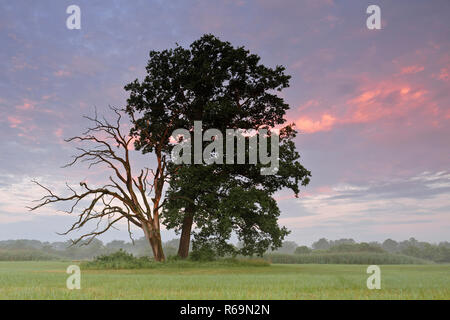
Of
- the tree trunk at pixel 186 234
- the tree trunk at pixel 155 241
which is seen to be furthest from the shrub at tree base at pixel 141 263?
the tree trunk at pixel 186 234

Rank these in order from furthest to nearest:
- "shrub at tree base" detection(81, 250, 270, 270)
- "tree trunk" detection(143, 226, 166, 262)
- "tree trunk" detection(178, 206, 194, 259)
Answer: "tree trunk" detection(178, 206, 194, 259) → "tree trunk" detection(143, 226, 166, 262) → "shrub at tree base" detection(81, 250, 270, 270)

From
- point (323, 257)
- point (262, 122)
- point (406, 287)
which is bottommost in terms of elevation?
point (323, 257)

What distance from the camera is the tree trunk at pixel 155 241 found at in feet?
101

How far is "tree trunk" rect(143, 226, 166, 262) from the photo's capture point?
30.8m

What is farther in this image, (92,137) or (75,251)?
(75,251)

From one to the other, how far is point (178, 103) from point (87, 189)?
Result: 10.7m

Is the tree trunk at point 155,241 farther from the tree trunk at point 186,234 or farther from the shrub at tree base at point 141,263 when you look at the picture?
the tree trunk at point 186,234

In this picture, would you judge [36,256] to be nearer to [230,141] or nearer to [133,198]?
[133,198]

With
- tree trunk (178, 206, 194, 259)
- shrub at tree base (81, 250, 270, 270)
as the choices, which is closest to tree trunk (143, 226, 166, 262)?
shrub at tree base (81, 250, 270, 270)

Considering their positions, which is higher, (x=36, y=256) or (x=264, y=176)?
(x=264, y=176)

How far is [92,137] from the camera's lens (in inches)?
1292

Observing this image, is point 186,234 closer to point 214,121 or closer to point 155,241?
point 155,241

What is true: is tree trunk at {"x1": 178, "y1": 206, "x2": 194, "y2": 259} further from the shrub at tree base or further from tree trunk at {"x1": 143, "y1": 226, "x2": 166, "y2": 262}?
tree trunk at {"x1": 143, "y1": 226, "x2": 166, "y2": 262}
